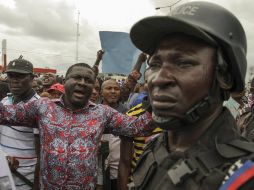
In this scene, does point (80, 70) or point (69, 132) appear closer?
point (69, 132)

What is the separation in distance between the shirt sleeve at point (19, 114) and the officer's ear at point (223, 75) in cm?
214

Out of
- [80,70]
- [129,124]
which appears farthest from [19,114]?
[129,124]

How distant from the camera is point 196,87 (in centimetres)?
144

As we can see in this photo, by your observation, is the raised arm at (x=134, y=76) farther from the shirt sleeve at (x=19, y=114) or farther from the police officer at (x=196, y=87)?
the police officer at (x=196, y=87)

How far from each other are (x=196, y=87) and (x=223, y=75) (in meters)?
0.15

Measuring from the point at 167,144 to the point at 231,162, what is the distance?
40 centimetres

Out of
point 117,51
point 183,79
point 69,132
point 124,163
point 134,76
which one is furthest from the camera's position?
point 117,51

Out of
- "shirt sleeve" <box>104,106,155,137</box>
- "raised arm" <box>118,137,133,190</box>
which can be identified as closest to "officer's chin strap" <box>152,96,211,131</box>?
"shirt sleeve" <box>104,106,155,137</box>

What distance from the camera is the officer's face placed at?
144cm

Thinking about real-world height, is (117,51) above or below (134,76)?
above

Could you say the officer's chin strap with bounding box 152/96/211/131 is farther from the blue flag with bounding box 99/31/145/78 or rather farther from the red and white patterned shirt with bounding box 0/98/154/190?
the blue flag with bounding box 99/31/145/78

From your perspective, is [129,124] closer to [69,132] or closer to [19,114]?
[69,132]

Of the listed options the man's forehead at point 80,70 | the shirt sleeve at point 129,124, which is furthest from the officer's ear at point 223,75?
the man's forehead at point 80,70

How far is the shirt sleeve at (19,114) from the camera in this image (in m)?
3.10
